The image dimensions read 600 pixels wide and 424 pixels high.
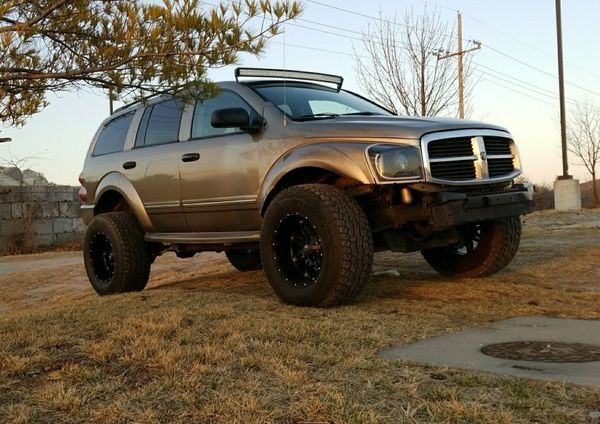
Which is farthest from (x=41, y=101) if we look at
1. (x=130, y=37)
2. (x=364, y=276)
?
(x=364, y=276)

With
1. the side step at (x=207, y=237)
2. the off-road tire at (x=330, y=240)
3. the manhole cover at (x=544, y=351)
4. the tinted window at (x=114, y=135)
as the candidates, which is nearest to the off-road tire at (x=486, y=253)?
the off-road tire at (x=330, y=240)

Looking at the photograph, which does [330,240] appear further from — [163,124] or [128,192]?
[128,192]

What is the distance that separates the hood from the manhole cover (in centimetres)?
174

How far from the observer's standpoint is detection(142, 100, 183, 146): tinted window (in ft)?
21.7

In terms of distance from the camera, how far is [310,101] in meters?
6.03

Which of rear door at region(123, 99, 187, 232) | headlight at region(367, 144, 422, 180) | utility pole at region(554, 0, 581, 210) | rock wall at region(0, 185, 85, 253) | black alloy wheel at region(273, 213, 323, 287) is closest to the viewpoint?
headlight at region(367, 144, 422, 180)

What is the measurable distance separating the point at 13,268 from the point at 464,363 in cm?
1239

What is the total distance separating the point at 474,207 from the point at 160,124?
3.50 meters

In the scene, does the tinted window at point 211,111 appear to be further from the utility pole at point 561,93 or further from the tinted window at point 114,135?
the utility pole at point 561,93

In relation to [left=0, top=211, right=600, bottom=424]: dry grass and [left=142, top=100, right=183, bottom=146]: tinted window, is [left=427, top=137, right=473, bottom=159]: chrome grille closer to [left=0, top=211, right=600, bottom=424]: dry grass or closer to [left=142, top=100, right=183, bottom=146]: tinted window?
[left=0, top=211, right=600, bottom=424]: dry grass

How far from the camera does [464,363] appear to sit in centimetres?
350

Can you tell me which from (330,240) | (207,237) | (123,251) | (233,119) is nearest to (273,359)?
(330,240)

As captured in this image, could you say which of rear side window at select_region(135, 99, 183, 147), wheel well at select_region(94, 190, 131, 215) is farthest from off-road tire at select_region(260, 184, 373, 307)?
wheel well at select_region(94, 190, 131, 215)

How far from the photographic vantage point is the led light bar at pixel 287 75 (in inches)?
241
